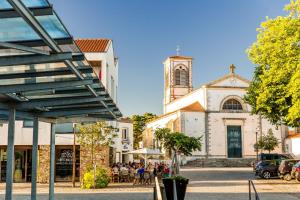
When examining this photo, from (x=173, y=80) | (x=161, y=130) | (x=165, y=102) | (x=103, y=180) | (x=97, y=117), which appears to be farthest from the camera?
(x=165, y=102)

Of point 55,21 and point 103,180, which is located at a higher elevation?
point 55,21

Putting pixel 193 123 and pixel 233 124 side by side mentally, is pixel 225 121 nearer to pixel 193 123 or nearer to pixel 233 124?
pixel 233 124

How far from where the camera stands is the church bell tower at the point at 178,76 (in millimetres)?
71125

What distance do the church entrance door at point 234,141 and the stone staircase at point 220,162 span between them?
4.35 feet

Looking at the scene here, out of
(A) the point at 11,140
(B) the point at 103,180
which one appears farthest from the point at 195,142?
(A) the point at 11,140

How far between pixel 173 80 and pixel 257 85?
139 ft

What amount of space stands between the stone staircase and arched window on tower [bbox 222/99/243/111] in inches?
270

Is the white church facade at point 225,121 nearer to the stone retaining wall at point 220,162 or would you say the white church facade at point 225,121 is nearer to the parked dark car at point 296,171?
the stone retaining wall at point 220,162

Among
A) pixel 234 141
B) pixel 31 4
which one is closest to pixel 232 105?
pixel 234 141

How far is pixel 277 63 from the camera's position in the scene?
26078 millimetres

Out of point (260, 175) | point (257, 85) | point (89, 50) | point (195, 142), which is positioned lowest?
point (260, 175)

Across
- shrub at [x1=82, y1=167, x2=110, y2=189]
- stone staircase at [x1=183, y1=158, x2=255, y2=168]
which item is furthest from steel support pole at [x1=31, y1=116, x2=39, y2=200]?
stone staircase at [x1=183, y1=158, x2=255, y2=168]

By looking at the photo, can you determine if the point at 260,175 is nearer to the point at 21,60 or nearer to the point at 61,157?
the point at 61,157

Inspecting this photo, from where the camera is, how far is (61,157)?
2730 centimetres
